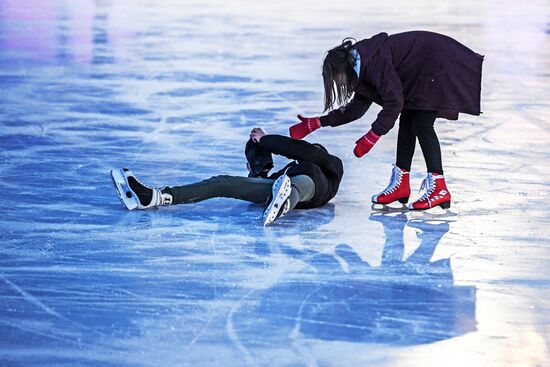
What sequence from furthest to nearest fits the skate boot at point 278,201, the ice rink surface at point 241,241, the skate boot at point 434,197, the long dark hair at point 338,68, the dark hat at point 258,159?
the dark hat at point 258,159 → the skate boot at point 434,197 → the long dark hair at point 338,68 → the skate boot at point 278,201 → the ice rink surface at point 241,241

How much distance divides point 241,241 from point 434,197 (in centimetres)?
104

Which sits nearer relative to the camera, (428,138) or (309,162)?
(309,162)

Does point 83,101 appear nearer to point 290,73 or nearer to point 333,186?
point 290,73

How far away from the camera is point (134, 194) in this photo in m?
5.40

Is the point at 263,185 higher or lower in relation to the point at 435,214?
higher

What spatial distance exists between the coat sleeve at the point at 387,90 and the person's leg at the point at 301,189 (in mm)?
393

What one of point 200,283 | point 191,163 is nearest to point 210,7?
point 191,163

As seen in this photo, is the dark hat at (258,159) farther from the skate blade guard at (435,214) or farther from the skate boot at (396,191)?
the skate blade guard at (435,214)

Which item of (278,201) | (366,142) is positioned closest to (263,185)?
(278,201)

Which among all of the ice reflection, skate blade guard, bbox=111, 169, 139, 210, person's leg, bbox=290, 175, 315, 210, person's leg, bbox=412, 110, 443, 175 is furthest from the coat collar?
skate blade guard, bbox=111, 169, 139, 210

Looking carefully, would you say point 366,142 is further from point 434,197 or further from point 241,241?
point 241,241

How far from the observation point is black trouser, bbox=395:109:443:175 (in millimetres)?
5508

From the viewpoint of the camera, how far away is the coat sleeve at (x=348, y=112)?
559cm

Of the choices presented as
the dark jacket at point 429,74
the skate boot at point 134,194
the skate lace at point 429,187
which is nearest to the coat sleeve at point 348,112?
the dark jacket at point 429,74
